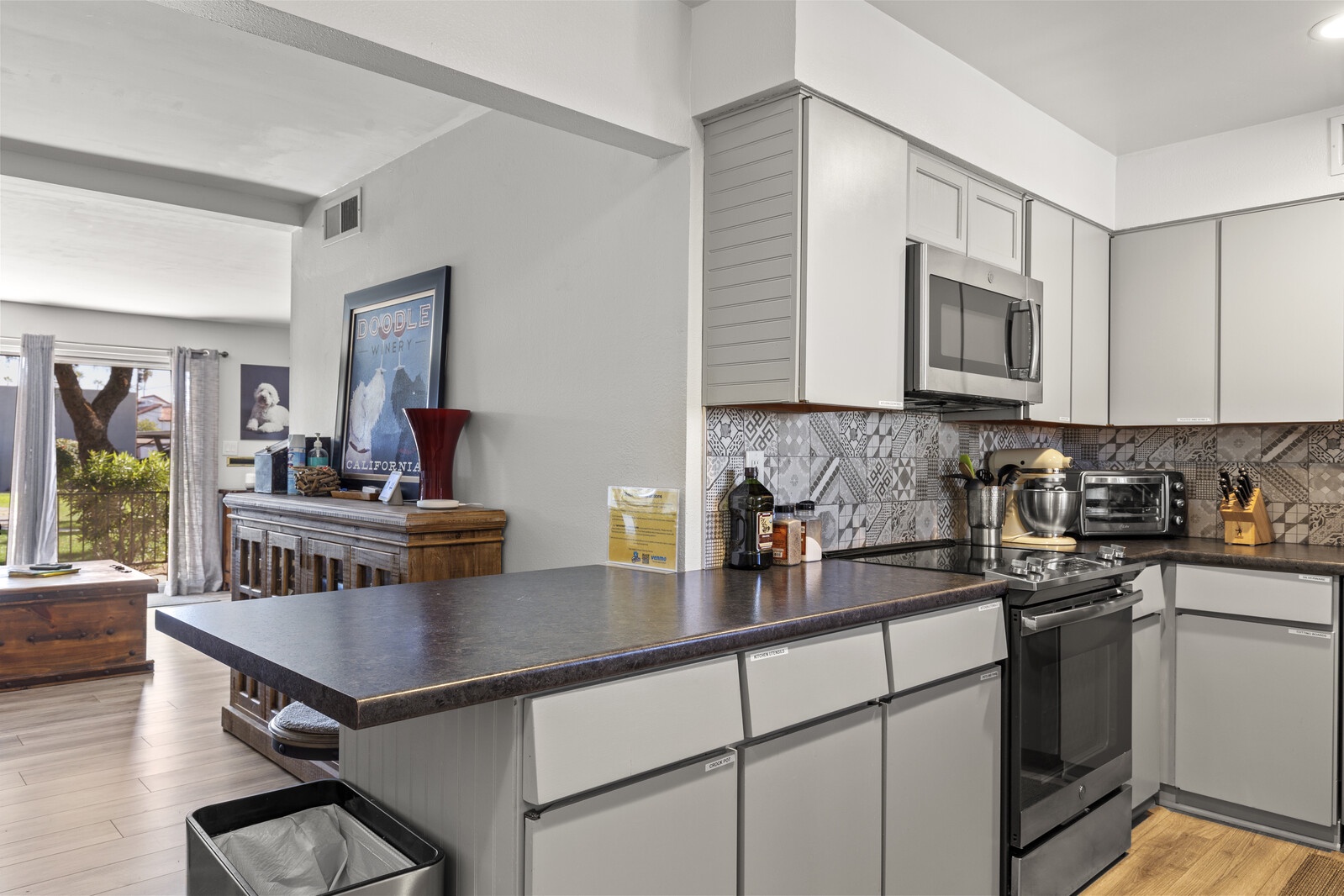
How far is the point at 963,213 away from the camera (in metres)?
2.70

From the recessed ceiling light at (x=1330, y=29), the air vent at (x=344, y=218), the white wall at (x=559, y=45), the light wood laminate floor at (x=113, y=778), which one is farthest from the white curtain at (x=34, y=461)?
the recessed ceiling light at (x=1330, y=29)

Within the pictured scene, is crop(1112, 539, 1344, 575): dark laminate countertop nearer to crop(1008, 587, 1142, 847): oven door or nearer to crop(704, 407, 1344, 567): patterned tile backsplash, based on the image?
crop(704, 407, 1344, 567): patterned tile backsplash

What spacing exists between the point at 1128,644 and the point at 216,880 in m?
2.51

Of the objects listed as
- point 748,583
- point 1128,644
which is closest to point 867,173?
point 748,583

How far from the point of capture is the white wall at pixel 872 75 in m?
2.17

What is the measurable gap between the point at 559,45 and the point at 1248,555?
8.67 feet

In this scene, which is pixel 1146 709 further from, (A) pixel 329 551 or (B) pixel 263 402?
(B) pixel 263 402

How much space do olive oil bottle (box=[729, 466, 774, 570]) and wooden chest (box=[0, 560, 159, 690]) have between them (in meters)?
4.21

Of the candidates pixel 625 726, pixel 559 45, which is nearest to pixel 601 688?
pixel 625 726


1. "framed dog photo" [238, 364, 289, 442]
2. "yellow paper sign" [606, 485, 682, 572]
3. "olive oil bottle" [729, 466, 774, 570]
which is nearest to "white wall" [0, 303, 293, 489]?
"framed dog photo" [238, 364, 289, 442]

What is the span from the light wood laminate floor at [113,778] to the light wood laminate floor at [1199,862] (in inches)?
108

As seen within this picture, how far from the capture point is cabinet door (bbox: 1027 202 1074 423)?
120 inches

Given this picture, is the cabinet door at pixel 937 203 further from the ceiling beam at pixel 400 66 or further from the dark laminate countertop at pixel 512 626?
the dark laminate countertop at pixel 512 626

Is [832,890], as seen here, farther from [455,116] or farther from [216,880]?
[455,116]
